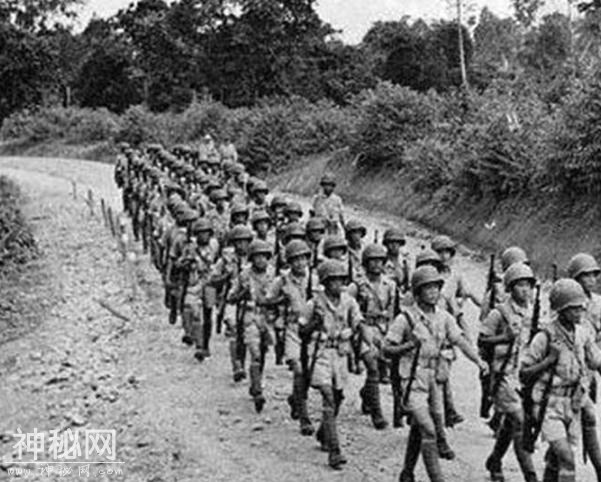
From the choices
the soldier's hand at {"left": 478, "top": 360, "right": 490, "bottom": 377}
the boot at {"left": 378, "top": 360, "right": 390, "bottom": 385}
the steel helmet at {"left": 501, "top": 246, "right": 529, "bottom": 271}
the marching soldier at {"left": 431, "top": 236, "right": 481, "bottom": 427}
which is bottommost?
the boot at {"left": 378, "top": 360, "right": 390, "bottom": 385}

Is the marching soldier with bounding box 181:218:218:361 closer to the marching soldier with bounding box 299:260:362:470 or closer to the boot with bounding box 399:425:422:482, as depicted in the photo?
the marching soldier with bounding box 299:260:362:470

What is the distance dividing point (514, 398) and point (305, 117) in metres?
28.7

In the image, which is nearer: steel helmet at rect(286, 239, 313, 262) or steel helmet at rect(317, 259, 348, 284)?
steel helmet at rect(317, 259, 348, 284)

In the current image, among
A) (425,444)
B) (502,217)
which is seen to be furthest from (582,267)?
(502,217)

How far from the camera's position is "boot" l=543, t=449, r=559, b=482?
290 inches

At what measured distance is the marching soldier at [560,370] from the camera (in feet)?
24.1

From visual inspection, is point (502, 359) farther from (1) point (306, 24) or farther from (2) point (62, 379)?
(1) point (306, 24)

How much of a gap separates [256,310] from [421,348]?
306 centimetres

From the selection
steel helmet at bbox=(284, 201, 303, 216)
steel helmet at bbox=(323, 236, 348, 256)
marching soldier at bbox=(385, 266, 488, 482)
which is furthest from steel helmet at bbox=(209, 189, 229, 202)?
marching soldier at bbox=(385, 266, 488, 482)

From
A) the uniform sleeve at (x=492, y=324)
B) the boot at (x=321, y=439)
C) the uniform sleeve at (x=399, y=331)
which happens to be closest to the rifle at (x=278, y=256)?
the boot at (x=321, y=439)

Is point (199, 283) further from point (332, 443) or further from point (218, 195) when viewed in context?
point (332, 443)

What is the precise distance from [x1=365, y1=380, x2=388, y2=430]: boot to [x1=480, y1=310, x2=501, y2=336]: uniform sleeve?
5.95ft

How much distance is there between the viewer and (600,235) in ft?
58.7

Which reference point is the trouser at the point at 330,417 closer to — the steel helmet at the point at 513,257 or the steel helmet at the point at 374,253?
the steel helmet at the point at 374,253
